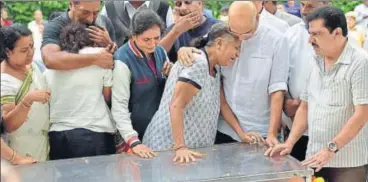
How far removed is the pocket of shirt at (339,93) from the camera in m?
2.41

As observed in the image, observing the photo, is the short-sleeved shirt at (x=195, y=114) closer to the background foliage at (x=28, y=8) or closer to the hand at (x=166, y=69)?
the hand at (x=166, y=69)

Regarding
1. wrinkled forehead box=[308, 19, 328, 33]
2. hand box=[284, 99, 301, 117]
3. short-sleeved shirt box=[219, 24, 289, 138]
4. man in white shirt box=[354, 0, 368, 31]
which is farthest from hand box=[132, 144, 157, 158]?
man in white shirt box=[354, 0, 368, 31]

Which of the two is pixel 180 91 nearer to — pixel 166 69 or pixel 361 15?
pixel 166 69

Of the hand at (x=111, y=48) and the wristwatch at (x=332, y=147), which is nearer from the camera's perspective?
the wristwatch at (x=332, y=147)

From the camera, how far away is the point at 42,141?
2.50 meters

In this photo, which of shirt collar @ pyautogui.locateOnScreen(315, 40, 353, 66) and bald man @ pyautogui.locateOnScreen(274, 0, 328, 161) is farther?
bald man @ pyautogui.locateOnScreen(274, 0, 328, 161)

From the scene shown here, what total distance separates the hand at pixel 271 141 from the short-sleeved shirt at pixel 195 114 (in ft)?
0.71

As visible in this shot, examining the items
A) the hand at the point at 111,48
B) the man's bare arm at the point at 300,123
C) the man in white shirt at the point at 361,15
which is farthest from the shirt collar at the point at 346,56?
the man in white shirt at the point at 361,15

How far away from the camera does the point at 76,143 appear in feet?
8.21

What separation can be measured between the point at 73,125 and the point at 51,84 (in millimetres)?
176

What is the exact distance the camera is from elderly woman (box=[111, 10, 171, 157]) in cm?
249

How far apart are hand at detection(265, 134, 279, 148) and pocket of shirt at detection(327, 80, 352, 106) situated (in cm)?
27

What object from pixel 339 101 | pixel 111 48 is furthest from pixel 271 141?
pixel 111 48

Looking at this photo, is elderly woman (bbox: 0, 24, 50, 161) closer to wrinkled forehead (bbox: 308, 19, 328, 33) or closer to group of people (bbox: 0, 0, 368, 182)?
group of people (bbox: 0, 0, 368, 182)
